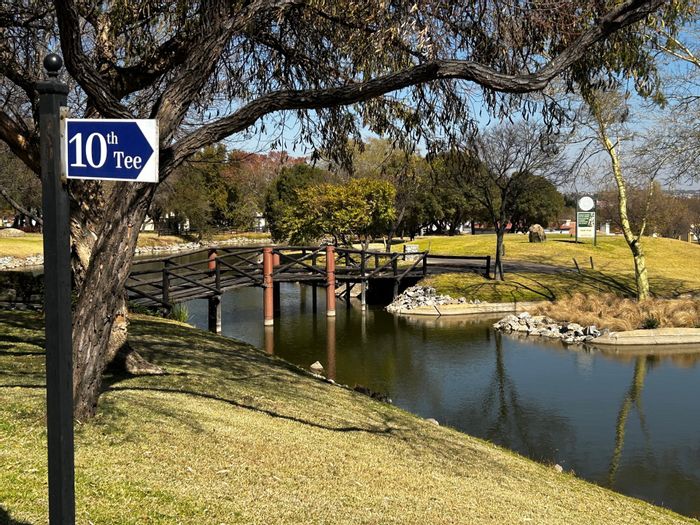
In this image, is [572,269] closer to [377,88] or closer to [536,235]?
[536,235]

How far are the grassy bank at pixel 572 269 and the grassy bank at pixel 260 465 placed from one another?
1694cm

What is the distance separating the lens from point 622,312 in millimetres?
20281

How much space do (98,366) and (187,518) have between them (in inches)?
77.2

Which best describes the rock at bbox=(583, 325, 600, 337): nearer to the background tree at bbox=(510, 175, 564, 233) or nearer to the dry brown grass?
the dry brown grass

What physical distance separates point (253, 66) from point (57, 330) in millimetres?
7926

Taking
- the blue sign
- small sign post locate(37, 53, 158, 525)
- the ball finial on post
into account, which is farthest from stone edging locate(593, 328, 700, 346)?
the ball finial on post

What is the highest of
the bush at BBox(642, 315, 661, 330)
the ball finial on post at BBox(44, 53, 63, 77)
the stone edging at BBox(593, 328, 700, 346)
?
the ball finial on post at BBox(44, 53, 63, 77)

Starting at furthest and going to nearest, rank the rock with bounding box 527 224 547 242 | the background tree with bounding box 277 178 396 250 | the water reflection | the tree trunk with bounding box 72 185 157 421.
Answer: the rock with bounding box 527 224 547 242 → the background tree with bounding box 277 178 396 250 → the water reflection → the tree trunk with bounding box 72 185 157 421

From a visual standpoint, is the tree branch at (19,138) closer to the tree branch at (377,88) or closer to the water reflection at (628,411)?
the tree branch at (377,88)

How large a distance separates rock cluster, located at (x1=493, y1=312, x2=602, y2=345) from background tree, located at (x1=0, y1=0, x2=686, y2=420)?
10.9 meters

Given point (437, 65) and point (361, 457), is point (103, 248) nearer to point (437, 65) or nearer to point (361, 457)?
point (361, 457)

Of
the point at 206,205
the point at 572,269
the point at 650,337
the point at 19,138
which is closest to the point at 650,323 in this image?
the point at 650,337

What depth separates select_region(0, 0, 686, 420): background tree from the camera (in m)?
5.36

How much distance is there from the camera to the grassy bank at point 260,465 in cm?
405
